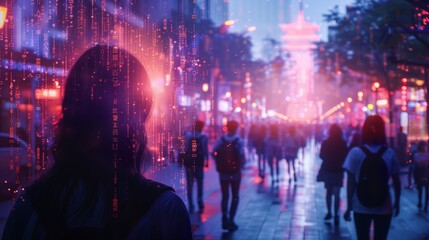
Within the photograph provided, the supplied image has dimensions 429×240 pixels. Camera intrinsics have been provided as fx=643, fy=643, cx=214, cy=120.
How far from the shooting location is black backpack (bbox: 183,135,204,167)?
12.2 m

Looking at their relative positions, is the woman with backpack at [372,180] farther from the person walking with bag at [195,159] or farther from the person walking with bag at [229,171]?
the person walking with bag at [195,159]

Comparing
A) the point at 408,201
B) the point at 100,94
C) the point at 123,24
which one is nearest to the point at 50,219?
the point at 100,94

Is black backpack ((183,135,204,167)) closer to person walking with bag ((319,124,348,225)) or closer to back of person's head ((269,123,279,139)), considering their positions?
person walking with bag ((319,124,348,225))

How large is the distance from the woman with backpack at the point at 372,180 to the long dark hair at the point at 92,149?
4.51 metres

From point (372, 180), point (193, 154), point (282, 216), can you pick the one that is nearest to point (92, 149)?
point (372, 180)

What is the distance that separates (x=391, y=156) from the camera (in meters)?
6.39

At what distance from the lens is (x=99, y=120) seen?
6.54 ft

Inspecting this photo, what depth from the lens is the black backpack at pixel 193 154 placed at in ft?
40.1

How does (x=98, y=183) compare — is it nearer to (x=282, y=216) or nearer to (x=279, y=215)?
(x=282, y=216)

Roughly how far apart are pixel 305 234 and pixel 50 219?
8.63m

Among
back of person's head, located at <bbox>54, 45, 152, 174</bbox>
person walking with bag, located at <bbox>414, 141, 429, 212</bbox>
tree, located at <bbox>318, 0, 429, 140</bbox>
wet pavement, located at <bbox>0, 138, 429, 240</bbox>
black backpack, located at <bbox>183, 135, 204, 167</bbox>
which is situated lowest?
wet pavement, located at <bbox>0, 138, 429, 240</bbox>

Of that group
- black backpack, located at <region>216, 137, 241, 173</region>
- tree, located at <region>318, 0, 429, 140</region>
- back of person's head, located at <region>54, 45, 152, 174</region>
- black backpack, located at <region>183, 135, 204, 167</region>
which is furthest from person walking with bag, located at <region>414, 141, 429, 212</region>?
back of person's head, located at <region>54, 45, 152, 174</region>

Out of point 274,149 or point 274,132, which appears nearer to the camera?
point 274,149

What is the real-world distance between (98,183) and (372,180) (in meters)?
4.62
